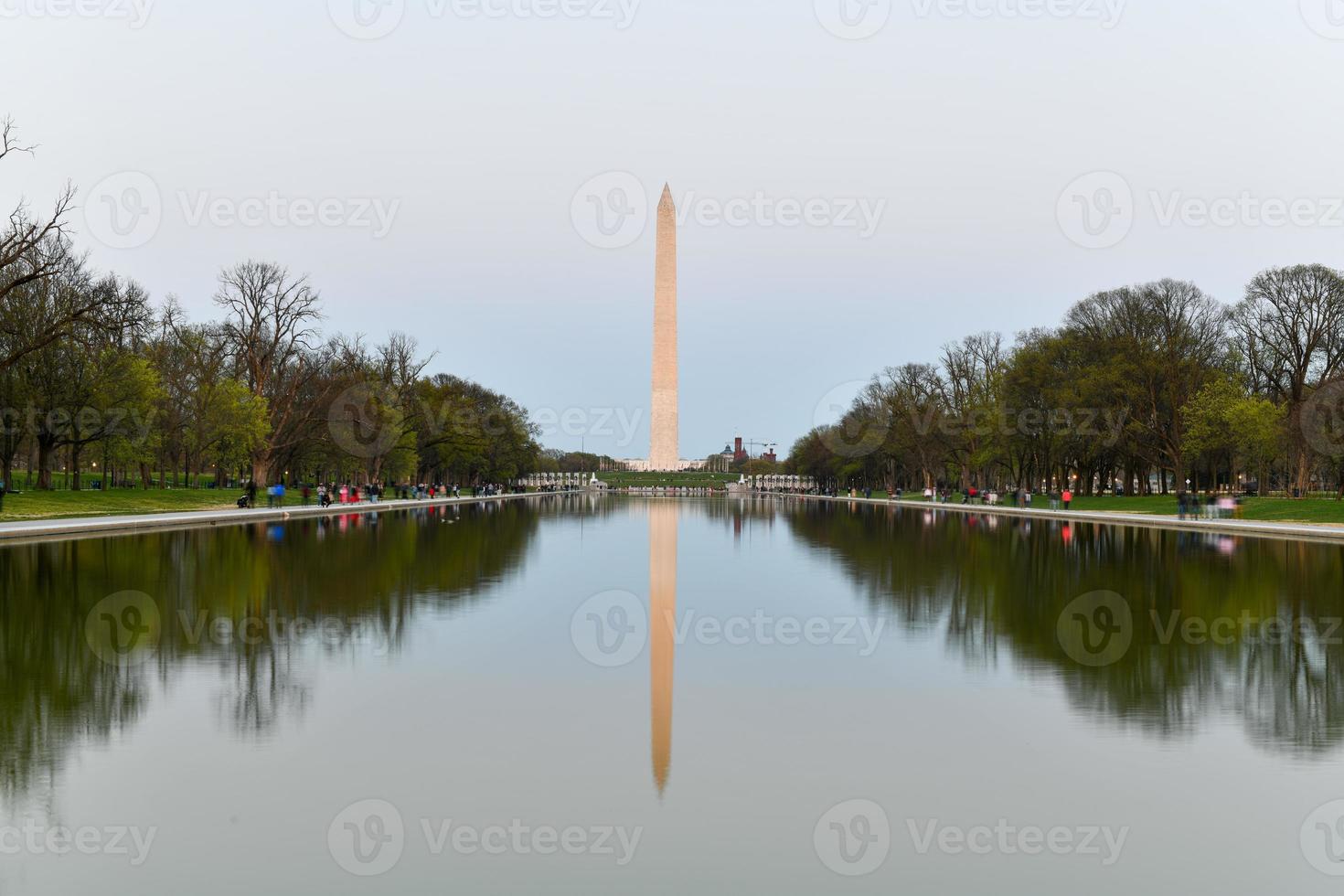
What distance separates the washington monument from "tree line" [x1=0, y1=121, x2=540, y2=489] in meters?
15.2

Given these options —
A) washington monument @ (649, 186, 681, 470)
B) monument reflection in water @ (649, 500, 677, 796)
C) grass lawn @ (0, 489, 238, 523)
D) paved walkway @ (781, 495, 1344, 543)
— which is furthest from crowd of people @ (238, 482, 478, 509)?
paved walkway @ (781, 495, 1344, 543)

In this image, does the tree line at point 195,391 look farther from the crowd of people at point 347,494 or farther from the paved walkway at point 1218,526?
the paved walkway at point 1218,526

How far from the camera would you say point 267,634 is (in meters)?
12.1

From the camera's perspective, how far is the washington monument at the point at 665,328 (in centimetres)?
8869

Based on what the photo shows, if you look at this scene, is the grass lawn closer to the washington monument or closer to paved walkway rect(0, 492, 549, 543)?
paved walkway rect(0, 492, 549, 543)

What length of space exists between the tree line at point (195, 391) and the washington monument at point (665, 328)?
1519cm

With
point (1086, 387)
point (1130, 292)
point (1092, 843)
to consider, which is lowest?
point (1092, 843)

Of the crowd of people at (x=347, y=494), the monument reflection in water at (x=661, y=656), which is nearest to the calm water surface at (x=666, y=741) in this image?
the monument reflection in water at (x=661, y=656)

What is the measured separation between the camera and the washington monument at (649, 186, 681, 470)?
88.7 meters

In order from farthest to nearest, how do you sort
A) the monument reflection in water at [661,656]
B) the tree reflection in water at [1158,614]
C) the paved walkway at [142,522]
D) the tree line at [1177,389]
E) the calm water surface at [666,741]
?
1. the tree line at [1177,389]
2. the paved walkway at [142,522]
3. the tree reflection in water at [1158,614]
4. the monument reflection in water at [661,656]
5. the calm water surface at [666,741]

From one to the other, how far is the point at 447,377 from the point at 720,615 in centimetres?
8136

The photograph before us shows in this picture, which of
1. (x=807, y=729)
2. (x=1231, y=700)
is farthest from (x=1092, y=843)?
(x=1231, y=700)

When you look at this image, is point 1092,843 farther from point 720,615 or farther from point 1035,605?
point 1035,605

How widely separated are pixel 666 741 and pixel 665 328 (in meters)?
84.8
